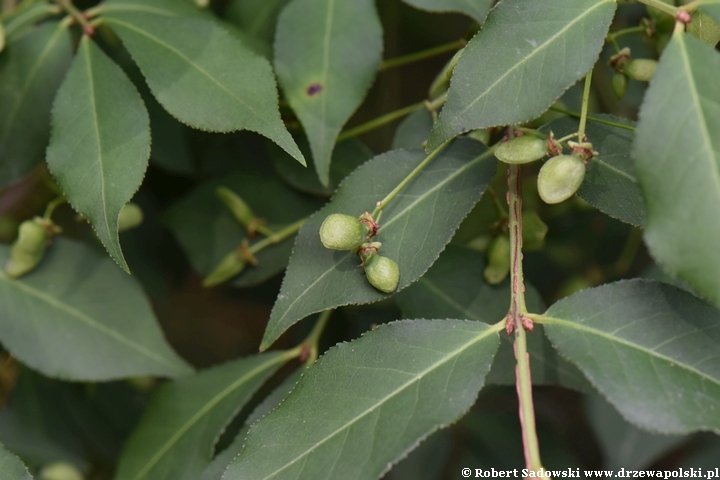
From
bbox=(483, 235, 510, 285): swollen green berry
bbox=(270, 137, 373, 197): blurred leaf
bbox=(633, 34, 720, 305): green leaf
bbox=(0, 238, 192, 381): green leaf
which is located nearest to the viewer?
bbox=(633, 34, 720, 305): green leaf

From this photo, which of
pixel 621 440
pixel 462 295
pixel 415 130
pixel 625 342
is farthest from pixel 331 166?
pixel 621 440

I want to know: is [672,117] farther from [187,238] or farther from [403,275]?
[187,238]

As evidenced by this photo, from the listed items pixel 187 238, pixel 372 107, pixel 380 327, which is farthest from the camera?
pixel 372 107

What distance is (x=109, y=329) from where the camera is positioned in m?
0.98

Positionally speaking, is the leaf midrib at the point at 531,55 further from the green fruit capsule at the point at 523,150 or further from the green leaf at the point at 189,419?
the green leaf at the point at 189,419

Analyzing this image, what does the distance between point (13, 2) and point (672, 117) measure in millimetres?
1171

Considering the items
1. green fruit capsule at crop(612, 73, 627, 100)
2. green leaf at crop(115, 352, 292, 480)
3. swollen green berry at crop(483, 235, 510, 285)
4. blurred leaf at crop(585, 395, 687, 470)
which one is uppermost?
green fruit capsule at crop(612, 73, 627, 100)

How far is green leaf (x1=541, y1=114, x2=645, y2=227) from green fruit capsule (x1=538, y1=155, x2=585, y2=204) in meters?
0.08

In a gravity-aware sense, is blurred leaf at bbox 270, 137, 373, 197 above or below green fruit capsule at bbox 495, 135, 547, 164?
below

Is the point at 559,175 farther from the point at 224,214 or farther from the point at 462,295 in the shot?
the point at 224,214

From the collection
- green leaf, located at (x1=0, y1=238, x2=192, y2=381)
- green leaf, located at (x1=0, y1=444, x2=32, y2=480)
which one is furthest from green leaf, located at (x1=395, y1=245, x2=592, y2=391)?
green leaf, located at (x1=0, y1=444, x2=32, y2=480)

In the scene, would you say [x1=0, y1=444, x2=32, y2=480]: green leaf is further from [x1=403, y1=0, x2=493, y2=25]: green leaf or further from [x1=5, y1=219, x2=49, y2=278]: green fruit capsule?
[x1=403, y1=0, x2=493, y2=25]: green leaf

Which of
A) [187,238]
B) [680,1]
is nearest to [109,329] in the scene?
[187,238]

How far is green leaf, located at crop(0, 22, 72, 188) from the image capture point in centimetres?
94
